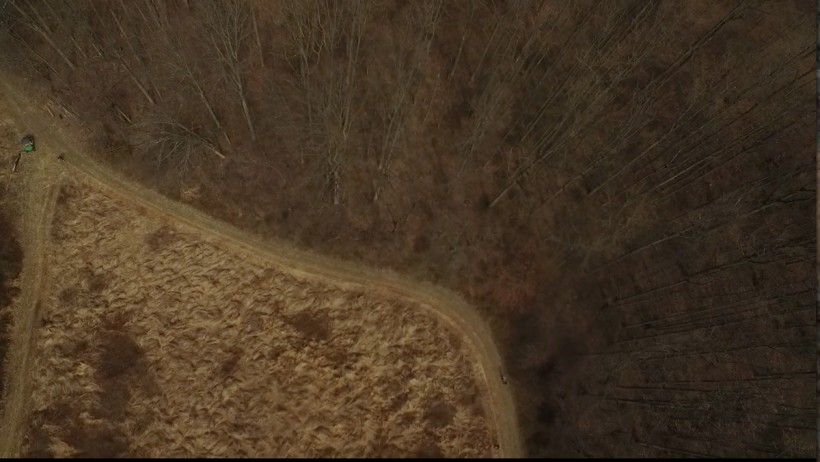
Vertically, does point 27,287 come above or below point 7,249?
below

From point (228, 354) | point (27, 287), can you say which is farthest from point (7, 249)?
point (228, 354)

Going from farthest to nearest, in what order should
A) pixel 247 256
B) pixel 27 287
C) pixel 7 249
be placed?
pixel 247 256
pixel 27 287
pixel 7 249

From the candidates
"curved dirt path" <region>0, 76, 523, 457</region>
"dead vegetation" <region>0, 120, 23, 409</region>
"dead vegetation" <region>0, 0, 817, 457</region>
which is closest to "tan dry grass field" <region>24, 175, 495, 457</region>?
"curved dirt path" <region>0, 76, 523, 457</region>

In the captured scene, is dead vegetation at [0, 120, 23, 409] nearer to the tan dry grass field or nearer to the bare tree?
the tan dry grass field

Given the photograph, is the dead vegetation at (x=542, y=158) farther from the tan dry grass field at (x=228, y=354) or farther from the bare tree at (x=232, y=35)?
the tan dry grass field at (x=228, y=354)

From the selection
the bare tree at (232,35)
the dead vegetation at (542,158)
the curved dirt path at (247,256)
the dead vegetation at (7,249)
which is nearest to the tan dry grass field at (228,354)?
the curved dirt path at (247,256)

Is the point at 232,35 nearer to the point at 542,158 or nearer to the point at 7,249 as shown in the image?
the point at 7,249
